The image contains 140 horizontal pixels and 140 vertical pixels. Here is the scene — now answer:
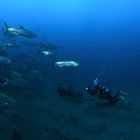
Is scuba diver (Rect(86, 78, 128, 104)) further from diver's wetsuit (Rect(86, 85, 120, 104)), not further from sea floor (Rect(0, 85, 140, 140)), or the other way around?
sea floor (Rect(0, 85, 140, 140))

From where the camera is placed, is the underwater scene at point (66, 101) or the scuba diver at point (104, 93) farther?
the scuba diver at point (104, 93)

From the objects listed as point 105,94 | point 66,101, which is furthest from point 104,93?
point 66,101

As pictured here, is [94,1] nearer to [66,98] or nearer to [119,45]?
[119,45]

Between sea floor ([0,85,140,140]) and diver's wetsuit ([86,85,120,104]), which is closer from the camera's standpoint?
sea floor ([0,85,140,140])

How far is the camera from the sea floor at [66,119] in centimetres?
945

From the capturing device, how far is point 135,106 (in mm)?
12484

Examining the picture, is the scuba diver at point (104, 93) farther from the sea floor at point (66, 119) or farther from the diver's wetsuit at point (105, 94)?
the sea floor at point (66, 119)

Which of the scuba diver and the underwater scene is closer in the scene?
the underwater scene

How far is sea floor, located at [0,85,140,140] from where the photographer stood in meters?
9.45

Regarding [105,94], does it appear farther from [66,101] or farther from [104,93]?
[66,101]

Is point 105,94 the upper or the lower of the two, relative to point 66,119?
upper

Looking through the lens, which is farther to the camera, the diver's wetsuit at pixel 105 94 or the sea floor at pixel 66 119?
the diver's wetsuit at pixel 105 94

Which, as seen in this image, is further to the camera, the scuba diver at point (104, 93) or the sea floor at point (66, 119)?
the scuba diver at point (104, 93)

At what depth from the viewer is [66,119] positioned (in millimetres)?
10844
